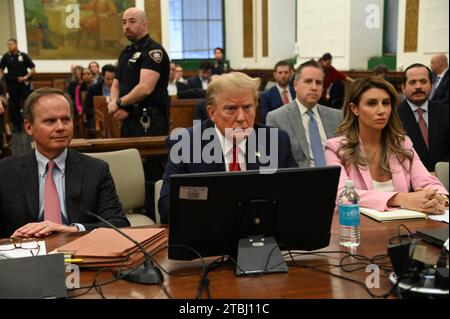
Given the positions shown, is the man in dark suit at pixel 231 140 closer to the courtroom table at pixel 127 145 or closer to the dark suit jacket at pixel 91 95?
the courtroom table at pixel 127 145

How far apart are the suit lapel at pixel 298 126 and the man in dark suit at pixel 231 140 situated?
146cm

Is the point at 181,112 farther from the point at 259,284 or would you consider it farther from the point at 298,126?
the point at 259,284

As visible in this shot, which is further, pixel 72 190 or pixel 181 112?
pixel 181 112

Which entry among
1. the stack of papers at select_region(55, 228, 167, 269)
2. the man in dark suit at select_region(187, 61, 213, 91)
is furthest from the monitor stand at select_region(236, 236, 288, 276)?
the man in dark suit at select_region(187, 61, 213, 91)

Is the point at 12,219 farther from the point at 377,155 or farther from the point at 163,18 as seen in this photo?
the point at 163,18

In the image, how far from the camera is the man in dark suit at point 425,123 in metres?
4.44

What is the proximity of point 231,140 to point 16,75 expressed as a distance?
11.2m

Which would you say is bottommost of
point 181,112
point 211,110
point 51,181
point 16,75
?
point 181,112

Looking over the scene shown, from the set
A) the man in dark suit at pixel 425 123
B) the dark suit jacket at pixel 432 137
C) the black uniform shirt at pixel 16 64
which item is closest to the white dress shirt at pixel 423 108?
the man in dark suit at pixel 425 123

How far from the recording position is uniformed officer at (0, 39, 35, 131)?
12.4 m

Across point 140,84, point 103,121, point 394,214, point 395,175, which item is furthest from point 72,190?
point 103,121

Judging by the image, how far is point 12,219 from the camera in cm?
262

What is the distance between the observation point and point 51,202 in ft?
8.75

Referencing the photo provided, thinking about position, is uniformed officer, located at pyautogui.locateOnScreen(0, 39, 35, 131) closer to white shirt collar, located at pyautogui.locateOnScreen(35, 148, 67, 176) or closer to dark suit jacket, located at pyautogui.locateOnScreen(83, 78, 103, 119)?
dark suit jacket, located at pyautogui.locateOnScreen(83, 78, 103, 119)
